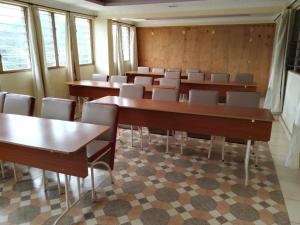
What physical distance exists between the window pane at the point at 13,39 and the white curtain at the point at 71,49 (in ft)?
3.51

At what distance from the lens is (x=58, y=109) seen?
8.97ft

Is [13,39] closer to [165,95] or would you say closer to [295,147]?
[165,95]

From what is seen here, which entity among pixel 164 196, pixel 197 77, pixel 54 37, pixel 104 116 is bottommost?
pixel 164 196

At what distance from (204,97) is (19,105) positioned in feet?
8.21

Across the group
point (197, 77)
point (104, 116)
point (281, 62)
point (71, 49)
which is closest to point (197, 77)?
point (197, 77)

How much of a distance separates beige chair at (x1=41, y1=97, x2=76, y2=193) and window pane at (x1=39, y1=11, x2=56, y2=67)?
2.76 metres

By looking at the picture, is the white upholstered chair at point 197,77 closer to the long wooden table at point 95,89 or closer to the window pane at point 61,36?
the long wooden table at point 95,89

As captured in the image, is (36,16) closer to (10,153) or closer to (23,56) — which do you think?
(23,56)

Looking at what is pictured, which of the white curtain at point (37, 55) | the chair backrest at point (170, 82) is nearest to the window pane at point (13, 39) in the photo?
the white curtain at point (37, 55)

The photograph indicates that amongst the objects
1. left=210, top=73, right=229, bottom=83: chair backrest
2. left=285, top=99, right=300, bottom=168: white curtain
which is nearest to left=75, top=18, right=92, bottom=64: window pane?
left=210, top=73, right=229, bottom=83: chair backrest

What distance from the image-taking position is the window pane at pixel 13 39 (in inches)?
164

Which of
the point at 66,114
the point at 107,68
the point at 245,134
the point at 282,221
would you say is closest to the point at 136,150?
the point at 66,114

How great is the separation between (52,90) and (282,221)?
4767mm

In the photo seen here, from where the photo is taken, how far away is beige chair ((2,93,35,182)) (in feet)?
9.40
